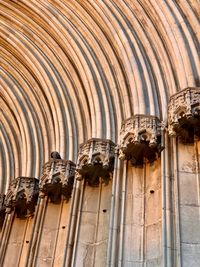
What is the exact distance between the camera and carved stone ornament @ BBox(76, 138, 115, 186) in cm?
688

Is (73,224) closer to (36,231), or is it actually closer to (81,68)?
(36,231)

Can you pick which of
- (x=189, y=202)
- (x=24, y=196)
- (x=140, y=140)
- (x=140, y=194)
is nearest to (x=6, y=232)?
(x=24, y=196)

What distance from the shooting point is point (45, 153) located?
898 centimetres

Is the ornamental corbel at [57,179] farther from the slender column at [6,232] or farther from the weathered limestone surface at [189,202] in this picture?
the weathered limestone surface at [189,202]

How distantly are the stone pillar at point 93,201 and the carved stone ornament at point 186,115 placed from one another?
133 cm

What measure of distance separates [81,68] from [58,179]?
229cm

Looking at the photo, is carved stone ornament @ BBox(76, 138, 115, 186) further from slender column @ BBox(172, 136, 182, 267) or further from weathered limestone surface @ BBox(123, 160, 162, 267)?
slender column @ BBox(172, 136, 182, 267)

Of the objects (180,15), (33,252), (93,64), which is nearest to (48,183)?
(33,252)

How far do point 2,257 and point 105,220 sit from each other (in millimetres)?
2744

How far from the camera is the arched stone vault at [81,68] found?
23.3 ft

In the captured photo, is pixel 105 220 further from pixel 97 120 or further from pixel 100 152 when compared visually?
pixel 97 120

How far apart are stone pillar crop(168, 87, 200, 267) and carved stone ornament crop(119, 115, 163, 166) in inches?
11.0

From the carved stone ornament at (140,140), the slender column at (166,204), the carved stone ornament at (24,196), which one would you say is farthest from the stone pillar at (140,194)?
the carved stone ornament at (24,196)

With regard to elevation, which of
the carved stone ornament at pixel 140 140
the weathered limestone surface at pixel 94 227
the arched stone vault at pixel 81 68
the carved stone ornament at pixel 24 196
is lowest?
the weathered limestone surface at pixel 94 227
